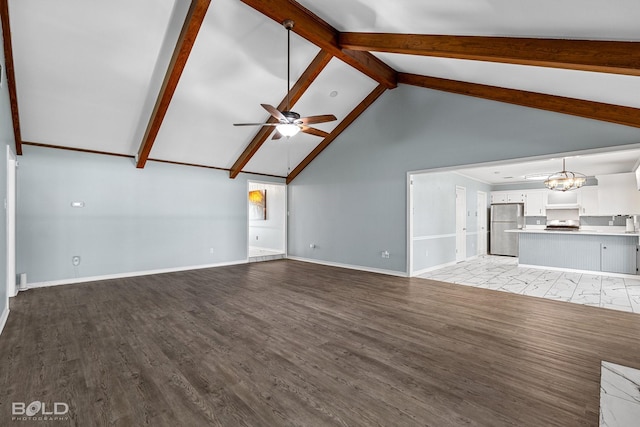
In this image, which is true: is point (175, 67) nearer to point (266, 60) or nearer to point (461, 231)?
point (266, 60)

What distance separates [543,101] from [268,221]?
301 inches

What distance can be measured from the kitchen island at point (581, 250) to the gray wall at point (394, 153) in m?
3.50

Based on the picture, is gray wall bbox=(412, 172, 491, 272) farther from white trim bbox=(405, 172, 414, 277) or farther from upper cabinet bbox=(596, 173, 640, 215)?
upper cabinet bbox=(596, 173, 640, 215)

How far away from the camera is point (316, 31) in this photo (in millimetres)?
4215

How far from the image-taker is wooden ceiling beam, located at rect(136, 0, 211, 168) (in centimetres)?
358

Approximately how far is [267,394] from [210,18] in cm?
438

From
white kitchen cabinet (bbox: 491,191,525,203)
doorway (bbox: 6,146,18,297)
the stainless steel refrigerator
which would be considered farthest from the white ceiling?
doorway (bbox: 6,146,18,297)

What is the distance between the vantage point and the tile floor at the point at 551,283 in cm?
444

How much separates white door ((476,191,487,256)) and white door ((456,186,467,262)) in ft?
4.25

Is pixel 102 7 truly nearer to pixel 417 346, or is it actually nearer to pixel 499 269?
pixel 417 346

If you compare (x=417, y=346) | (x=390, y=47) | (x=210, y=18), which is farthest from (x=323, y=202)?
(x=417, y=346)

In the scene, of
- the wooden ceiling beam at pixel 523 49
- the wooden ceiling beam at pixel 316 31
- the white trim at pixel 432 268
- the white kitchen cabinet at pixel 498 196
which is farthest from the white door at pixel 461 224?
the wooden ceiling beam at pixel 523 49

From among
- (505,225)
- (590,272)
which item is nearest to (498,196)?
(505,225)

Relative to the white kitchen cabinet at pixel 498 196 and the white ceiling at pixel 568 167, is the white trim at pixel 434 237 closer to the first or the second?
the white ceiling at pixel 568 167
